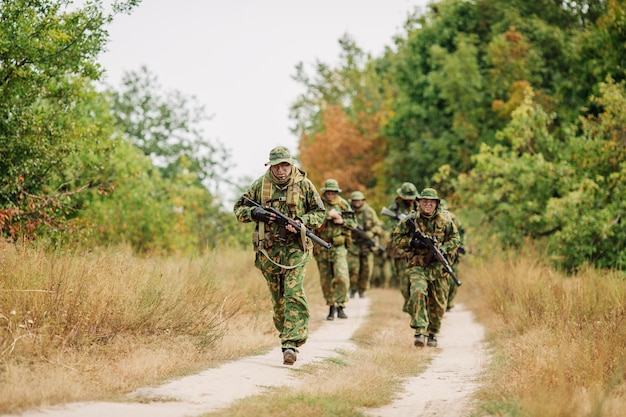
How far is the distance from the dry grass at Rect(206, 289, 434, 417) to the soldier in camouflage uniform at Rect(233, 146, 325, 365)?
A: 1.63 ft

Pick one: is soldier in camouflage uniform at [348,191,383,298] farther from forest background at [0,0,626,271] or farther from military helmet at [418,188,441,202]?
military helmet at [418,188,441,202]

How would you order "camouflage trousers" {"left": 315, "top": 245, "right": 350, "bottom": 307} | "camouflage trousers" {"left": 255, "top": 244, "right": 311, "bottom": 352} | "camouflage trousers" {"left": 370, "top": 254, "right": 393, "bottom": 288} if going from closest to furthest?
"camouflage trousers" {"left": 255, "top": 244, "right": 311, "bottom": 352}
"camouflage trousers" {"left": 315, "top": 245, "right": 350, "bottom": 307}
"camouflage trousers" {"left": 370, "top": 254, "right": 393, "bottom": 288}

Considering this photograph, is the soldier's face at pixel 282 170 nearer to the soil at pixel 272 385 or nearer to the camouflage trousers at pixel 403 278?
the soil at pixel 272 385

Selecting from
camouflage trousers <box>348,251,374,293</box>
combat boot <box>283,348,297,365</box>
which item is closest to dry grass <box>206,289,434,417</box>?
combat boot <box>283,348,297,365</box>

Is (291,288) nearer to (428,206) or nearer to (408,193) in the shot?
(428,206)

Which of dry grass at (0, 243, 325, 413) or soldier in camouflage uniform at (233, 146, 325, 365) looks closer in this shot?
dry grass at (0, 243, 325, 413)

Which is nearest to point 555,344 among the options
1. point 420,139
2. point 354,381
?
point 354,381

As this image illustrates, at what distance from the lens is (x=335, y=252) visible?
51.7 feet

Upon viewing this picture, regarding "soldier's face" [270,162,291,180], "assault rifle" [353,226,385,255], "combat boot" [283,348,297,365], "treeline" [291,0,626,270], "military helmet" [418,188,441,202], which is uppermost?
"treeline" [291,0,626,270]

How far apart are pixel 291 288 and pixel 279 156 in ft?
4.84

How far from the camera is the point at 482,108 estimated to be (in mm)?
32531

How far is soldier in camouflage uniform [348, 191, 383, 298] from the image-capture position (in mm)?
18875

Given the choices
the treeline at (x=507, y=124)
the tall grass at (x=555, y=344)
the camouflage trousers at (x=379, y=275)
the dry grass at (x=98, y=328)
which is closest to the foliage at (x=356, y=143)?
the treeline at (x=507, y=124)

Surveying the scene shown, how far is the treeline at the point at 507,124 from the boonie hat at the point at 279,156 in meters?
11.0
